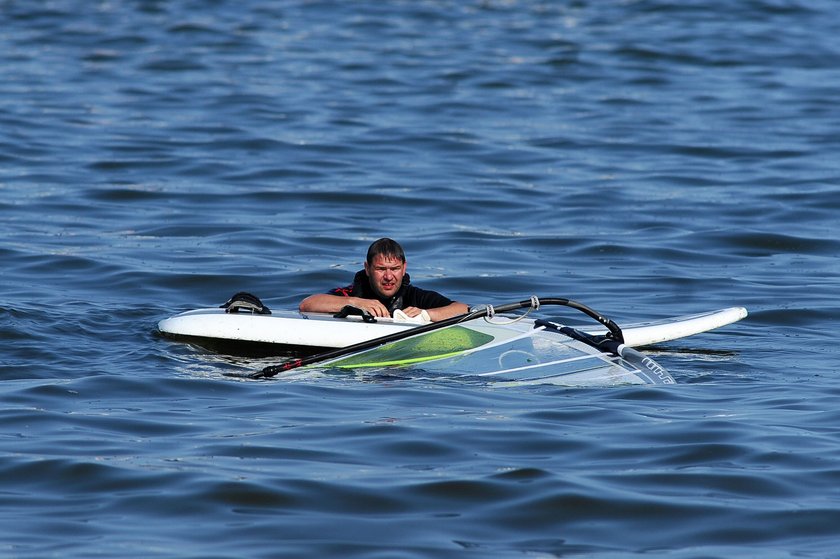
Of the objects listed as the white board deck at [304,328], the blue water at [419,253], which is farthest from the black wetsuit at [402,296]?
the blue water at [419,253]

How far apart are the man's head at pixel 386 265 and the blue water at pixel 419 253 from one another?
1.03 m

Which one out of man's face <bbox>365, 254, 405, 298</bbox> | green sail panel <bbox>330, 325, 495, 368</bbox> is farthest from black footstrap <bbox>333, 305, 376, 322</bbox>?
green sail panel <bbox>330, 325, 495, 368</bbox>

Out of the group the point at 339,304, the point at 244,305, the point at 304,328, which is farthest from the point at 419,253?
the point at 304,328

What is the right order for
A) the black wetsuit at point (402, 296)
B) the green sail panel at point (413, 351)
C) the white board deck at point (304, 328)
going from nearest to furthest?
1. the green sail panel at point (413, 351)
2. the white board deck at point (304, 328)
3. the black wetsuit at point (402, 296)

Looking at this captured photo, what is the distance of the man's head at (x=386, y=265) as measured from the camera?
9312 mm

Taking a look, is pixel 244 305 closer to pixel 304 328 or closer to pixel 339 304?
pixel 304 328

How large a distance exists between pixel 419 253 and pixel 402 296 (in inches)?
158

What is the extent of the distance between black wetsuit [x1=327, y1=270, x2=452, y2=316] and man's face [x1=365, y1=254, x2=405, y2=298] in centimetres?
7

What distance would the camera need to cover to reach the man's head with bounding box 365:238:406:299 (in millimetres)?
9312

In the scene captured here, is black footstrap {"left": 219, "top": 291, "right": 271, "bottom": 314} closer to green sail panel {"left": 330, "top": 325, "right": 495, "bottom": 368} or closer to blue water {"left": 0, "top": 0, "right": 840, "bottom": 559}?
blue water {"left": 0, "top": 0, "right": 840, "bottom": 559}

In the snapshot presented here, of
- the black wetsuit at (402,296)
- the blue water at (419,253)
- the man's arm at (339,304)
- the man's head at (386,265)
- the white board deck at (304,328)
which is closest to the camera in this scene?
the blue water at (419,253)

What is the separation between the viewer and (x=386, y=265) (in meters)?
9.33

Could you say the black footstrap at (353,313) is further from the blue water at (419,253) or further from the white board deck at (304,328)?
the blue water at (419,253)

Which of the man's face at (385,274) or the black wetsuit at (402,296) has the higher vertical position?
the man's face at (385,274)
